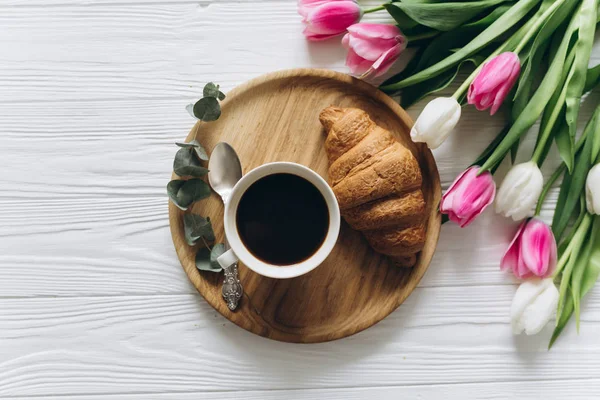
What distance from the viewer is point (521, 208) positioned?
0.85m

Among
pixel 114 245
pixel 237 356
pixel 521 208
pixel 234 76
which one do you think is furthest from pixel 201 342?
pixel 521 208

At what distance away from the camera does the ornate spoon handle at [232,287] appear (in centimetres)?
84

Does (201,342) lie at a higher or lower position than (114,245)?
lower

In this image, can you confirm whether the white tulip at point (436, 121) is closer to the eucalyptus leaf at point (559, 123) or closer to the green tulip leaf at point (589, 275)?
the eucalyptus leaf at point (559, 123)

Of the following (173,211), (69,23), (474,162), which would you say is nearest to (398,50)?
Answer: (474,162)

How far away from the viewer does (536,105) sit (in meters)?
0.83

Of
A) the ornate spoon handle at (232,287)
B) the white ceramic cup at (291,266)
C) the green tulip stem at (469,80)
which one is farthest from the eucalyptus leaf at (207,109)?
the green tulip stem at (469,80)

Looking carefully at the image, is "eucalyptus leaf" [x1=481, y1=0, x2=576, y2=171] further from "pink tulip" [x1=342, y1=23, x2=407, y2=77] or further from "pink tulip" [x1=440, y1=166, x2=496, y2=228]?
"pink tulip" [x1=342, y1=23, x2=407, y2=77]

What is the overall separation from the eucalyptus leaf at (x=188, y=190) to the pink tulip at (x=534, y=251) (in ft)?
1.73

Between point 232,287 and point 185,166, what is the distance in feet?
0.70

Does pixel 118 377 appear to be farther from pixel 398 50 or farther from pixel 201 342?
pixel 398 50

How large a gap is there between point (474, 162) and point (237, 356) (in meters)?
0.53

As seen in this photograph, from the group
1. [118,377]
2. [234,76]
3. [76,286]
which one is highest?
[234,76]

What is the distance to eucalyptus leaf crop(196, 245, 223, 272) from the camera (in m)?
0.84
